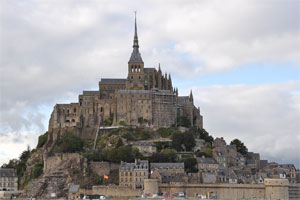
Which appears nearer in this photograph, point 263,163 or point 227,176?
point 227,176

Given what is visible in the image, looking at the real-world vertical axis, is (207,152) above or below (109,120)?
below

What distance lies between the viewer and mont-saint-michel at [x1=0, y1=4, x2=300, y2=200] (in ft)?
277

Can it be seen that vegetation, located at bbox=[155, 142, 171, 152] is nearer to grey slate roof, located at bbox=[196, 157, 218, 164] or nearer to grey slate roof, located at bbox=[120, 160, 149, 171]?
grey slate roof, located at bbox=[196, 157, 218, 164]

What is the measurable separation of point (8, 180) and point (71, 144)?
11.9 m

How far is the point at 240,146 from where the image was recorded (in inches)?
4242

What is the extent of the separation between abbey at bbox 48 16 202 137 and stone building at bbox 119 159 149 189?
21.6m

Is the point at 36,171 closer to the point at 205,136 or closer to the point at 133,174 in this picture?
the point at 133,174

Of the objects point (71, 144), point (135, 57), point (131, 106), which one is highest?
point (135, 57)

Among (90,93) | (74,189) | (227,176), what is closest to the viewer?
(74,189)

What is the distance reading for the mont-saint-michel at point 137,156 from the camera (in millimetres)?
84438

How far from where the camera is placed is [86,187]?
287ft

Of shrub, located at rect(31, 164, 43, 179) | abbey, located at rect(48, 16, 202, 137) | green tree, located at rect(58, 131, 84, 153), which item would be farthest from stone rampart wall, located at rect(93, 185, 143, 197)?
abbey, located at rect(48, 16, 202, 137)

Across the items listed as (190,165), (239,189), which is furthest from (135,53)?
(239,189)

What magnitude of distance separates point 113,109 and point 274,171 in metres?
32.2
